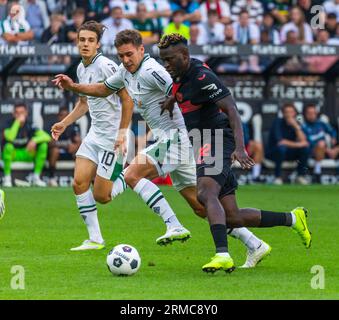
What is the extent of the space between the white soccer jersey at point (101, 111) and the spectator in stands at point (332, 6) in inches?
554

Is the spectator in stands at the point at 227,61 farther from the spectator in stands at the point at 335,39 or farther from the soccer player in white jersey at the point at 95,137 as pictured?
the soccer player in white jersey at the point at 95,137

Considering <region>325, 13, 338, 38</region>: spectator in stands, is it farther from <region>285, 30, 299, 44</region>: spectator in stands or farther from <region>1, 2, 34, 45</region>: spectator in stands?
<region>1, 2, 34, 45</region>: spectator in stands

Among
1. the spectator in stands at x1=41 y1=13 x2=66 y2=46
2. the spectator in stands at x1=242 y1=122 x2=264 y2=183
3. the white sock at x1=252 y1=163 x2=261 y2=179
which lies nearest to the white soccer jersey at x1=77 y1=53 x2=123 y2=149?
the spectator in stands at x1=41 y1=13 x2=66 y2=46

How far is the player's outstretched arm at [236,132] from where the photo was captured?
897 centimetres

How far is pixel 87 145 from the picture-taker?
11.9 m

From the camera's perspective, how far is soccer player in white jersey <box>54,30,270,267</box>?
35.3ft

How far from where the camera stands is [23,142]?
2180cm

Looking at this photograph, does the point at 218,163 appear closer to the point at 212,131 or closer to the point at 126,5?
the point at 212,131

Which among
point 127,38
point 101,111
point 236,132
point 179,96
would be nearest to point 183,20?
point 101,111

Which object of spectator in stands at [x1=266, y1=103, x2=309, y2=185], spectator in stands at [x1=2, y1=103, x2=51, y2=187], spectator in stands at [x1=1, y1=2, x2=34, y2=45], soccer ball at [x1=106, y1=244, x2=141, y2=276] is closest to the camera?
soccer ball at [x1=106, y1=244, x2=141, y2=276]

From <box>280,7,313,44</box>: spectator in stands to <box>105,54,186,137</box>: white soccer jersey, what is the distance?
1355 cm

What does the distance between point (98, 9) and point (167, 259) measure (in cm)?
1385

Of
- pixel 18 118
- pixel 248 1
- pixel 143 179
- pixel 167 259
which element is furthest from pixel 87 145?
pixel 248 1

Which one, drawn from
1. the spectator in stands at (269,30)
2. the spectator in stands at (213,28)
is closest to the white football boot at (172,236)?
the spectator in stands at (213,28)
